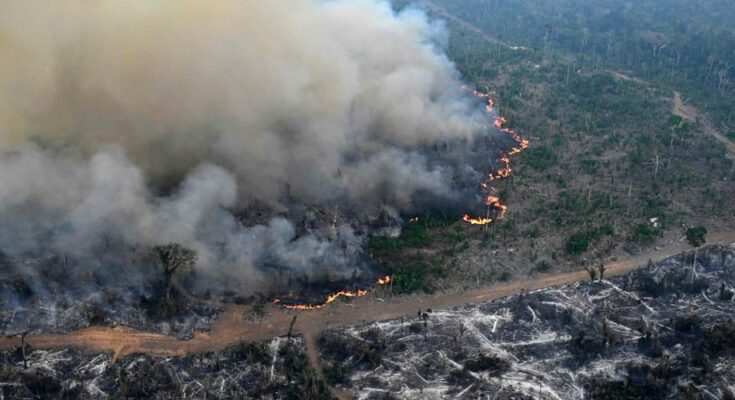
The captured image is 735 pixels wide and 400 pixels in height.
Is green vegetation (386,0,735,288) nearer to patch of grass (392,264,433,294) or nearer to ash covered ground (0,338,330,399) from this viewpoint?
patch of grass (392,264,433,294)

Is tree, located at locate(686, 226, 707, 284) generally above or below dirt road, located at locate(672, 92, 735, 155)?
below

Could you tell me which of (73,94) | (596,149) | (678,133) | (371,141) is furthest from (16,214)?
(678,133)

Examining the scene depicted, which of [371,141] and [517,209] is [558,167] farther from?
[371,141]

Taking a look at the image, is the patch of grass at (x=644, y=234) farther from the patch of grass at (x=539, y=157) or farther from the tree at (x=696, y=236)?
the patch of grass at (x=539, y=157)

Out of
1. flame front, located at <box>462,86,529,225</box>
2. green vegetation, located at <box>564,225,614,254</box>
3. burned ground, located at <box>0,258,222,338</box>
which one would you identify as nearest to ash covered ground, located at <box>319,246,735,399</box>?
green vegetation, located at <box>564,225,614,254</box>

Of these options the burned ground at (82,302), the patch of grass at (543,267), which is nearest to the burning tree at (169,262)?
the burned ground at (82,302)
